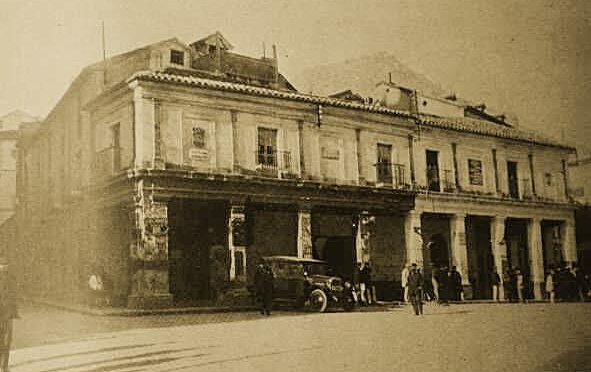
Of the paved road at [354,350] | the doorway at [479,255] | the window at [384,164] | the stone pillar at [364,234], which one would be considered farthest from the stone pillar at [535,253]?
the stone pillar at [364,234]

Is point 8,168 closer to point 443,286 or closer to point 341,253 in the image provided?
point 341,253

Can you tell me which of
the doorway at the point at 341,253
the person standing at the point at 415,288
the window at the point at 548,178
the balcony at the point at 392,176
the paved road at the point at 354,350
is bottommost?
the paved road at the point at 354,350

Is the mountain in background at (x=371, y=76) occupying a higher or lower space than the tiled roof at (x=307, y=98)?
lower

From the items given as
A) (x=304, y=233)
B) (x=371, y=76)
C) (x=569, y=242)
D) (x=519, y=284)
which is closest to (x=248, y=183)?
(x=304, y=233)

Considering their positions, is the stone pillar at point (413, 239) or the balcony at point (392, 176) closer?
the balcony at point (392, 176)

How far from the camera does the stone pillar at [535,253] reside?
22.3 feet

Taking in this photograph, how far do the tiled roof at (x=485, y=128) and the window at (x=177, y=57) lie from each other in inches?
122

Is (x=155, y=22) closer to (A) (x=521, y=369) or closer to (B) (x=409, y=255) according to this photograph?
(A) (x=521, y=369)

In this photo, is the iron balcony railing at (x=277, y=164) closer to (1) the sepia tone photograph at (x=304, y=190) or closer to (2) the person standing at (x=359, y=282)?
(1) the sepia tone photograph at (x=304, y=190)

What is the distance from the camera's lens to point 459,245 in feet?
33.2

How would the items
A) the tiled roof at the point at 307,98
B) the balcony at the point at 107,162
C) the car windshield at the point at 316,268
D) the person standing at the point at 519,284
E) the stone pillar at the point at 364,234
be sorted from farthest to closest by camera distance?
the stone pillar at the point at 364,234 < the car windshield at the point at 316,268 < the tiled roof at the point at 307,98 < the person standing at the point at 519,284 < the balcony at the point at 107,162

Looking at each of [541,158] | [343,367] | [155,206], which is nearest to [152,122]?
[155,206]

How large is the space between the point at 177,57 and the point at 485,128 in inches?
138

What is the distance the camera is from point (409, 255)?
9.98 metres
